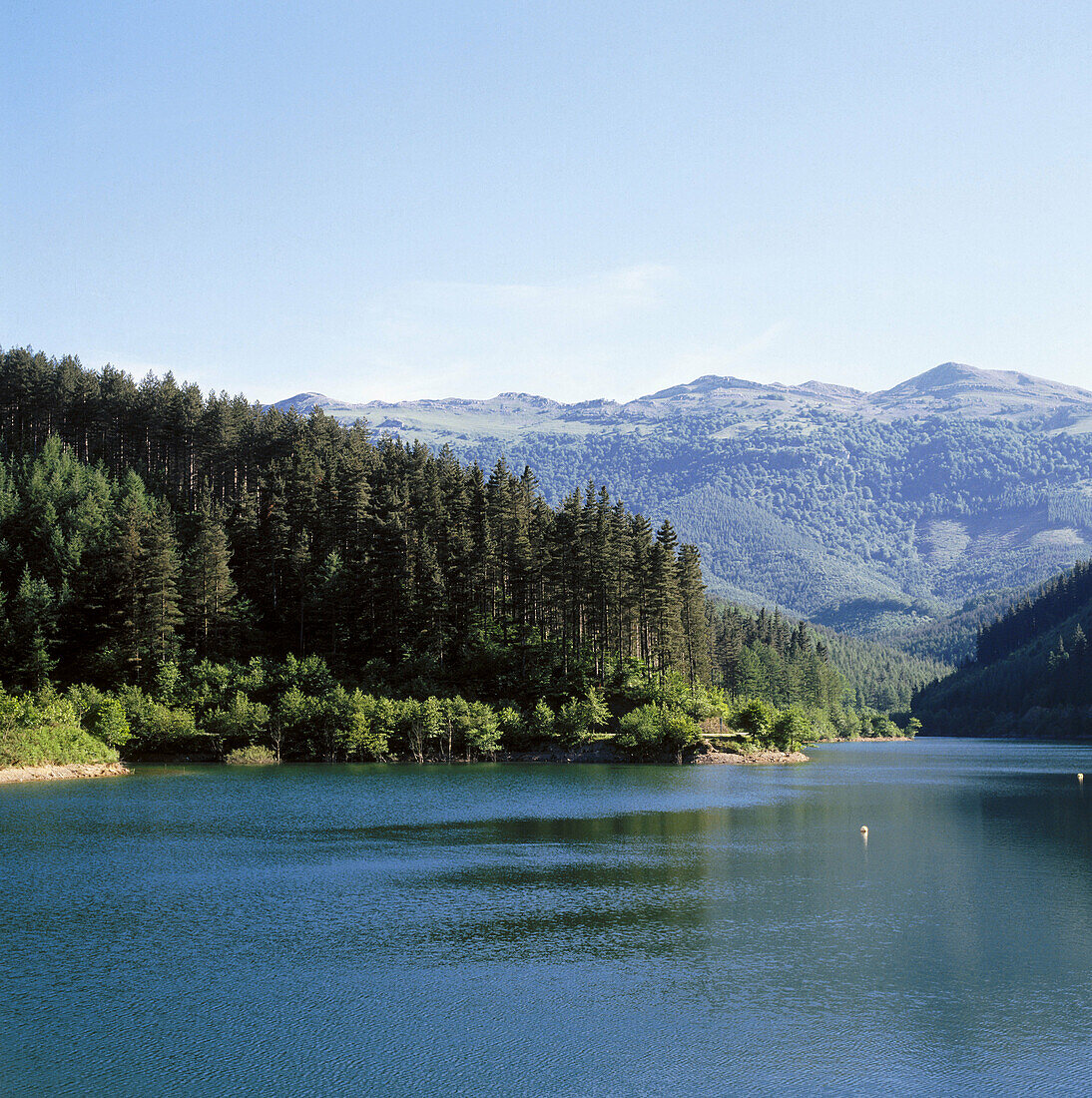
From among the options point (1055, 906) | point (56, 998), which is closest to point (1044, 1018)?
point (1055, 906)

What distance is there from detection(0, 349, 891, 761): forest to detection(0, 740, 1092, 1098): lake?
34769 mm

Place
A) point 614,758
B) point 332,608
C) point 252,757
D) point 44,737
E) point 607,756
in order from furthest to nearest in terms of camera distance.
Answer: point 332,608, point 607,756, point 614,758, point 252,757, point 44,737

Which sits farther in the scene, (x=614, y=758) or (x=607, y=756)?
(x=607, y=756)

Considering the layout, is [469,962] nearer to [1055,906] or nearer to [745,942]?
[745,942]

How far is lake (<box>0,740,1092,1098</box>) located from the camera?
21.8 m

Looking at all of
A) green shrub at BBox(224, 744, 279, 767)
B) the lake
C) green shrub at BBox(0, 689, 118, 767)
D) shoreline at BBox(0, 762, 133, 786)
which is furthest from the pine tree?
the lake

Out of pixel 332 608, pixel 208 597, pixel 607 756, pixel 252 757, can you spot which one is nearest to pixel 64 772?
pixel 252 757

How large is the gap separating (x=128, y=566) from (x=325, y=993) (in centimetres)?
7960

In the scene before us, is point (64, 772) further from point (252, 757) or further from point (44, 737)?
point (252, 757)

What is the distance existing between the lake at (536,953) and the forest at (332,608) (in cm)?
3477

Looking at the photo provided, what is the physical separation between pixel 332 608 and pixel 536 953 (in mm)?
79999

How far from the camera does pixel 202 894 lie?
36.8 meters

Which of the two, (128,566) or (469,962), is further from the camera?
(128,566)

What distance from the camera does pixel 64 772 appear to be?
248ft
